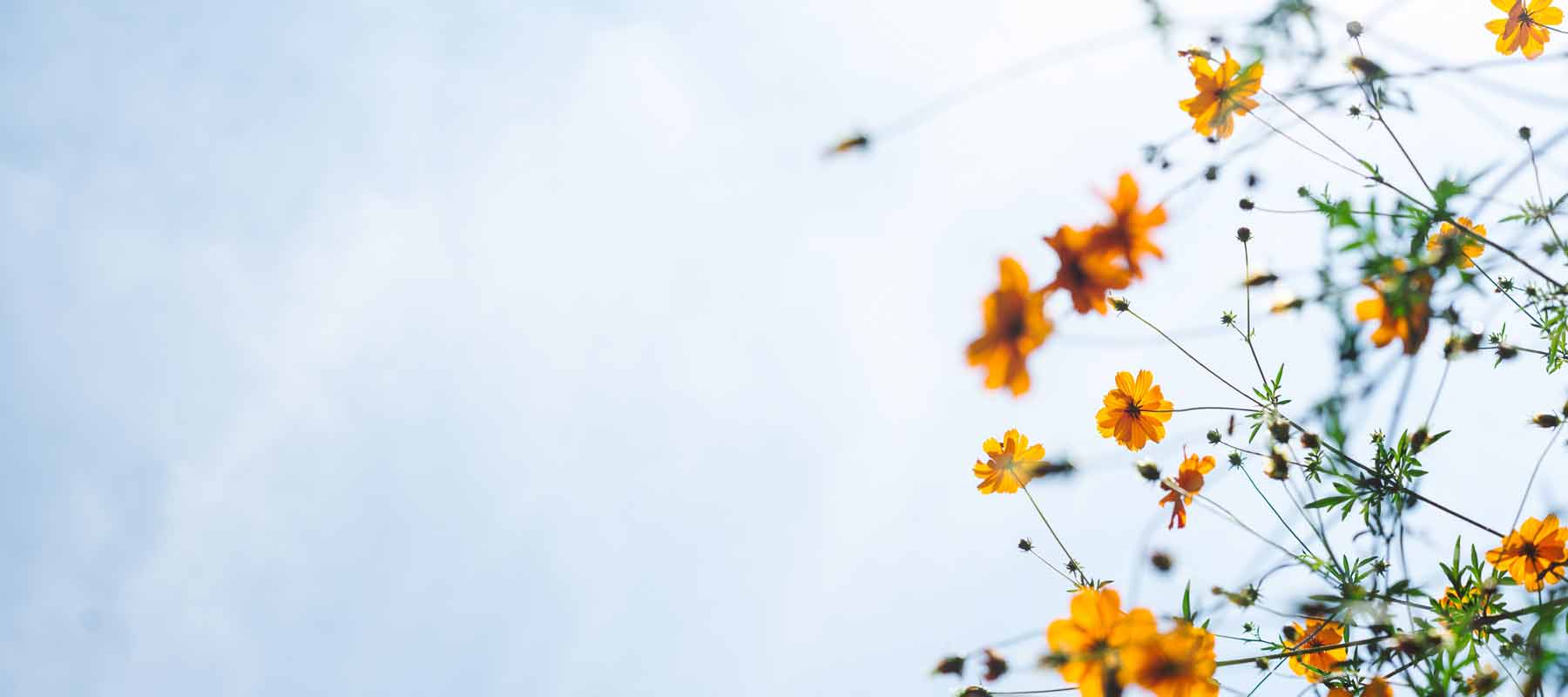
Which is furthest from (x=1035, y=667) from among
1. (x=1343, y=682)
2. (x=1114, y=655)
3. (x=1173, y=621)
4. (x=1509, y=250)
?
(x=1343, y=682)

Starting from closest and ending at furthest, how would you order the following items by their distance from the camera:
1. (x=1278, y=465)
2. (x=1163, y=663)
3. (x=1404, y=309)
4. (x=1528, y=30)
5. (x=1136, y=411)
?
1. (x=1404, y=309)
2. (x=1163, y=663)
3. (x=1278, y=465)
4. (x=1528, y=30)
5. (x=1136, y=411)

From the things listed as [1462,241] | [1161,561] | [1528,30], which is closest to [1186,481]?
[1161,561]

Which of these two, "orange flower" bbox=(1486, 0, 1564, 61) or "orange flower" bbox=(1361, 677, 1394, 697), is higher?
"orange flower" bbox=(1486, 0, 1564, 61)

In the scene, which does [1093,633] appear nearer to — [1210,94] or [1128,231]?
[1128,231]

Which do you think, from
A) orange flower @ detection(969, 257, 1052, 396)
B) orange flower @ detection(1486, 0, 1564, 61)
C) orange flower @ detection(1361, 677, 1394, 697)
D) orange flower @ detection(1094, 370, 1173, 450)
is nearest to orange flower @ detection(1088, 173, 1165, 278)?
orange flower @ detection(969, 257, 1052, 396)

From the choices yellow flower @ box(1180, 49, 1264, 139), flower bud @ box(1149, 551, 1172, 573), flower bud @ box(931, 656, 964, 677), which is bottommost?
flower bud @ box(931, 656, 964, 677)

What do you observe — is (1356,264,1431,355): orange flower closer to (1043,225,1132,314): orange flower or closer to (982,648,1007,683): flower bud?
(1043,225,1132,314): orange flower

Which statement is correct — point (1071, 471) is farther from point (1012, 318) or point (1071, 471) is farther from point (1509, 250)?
point (1509, 250)
